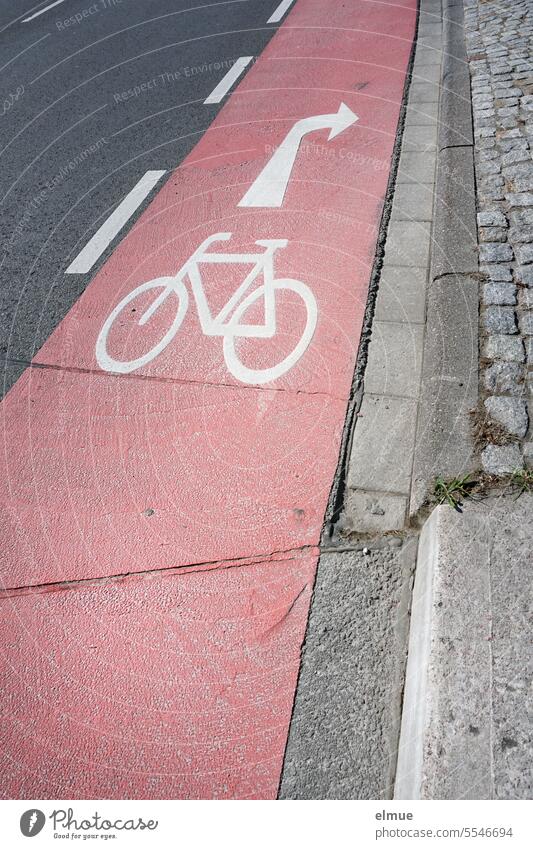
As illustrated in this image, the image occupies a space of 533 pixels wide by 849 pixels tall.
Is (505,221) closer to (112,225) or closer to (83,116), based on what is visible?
(112,225)

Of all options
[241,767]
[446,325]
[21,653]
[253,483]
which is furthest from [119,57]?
[241,767]

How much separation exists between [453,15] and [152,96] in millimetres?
4597

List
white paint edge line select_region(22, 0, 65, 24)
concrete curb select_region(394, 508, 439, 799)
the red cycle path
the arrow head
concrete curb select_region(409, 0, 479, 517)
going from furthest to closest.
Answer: white paint edge line select_region(22, 0, 65, 24)
the arrow head
concrete curb select_region(409, 0, 479, 517)
the red cycle path
concrete curb select_region(394, 508, 439, 799)

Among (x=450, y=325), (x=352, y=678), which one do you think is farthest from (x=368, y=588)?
(x=450, y=325)

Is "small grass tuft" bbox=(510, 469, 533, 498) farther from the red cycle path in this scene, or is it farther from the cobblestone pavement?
the red cycle path

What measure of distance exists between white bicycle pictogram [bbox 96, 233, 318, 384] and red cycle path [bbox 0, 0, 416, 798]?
0.07 metres

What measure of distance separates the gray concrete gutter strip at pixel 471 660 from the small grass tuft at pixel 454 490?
78 millimetres

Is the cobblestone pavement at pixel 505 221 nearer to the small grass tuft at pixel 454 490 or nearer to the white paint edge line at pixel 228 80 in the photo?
the small grass tuft at pixel 454 490

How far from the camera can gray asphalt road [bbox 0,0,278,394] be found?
17.3 feet

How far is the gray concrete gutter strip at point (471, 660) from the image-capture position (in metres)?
2.06

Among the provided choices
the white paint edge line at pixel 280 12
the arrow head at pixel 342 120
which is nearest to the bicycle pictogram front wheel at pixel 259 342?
the arrow head at pixel 342 120

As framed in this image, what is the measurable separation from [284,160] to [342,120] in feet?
3.56

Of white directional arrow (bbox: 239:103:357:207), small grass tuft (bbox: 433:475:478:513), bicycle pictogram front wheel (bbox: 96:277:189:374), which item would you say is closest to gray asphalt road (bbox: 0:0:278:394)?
bicycle pictogram front wheel (bbox: 96:277:189:374)

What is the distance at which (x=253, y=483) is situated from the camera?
3373 mm
